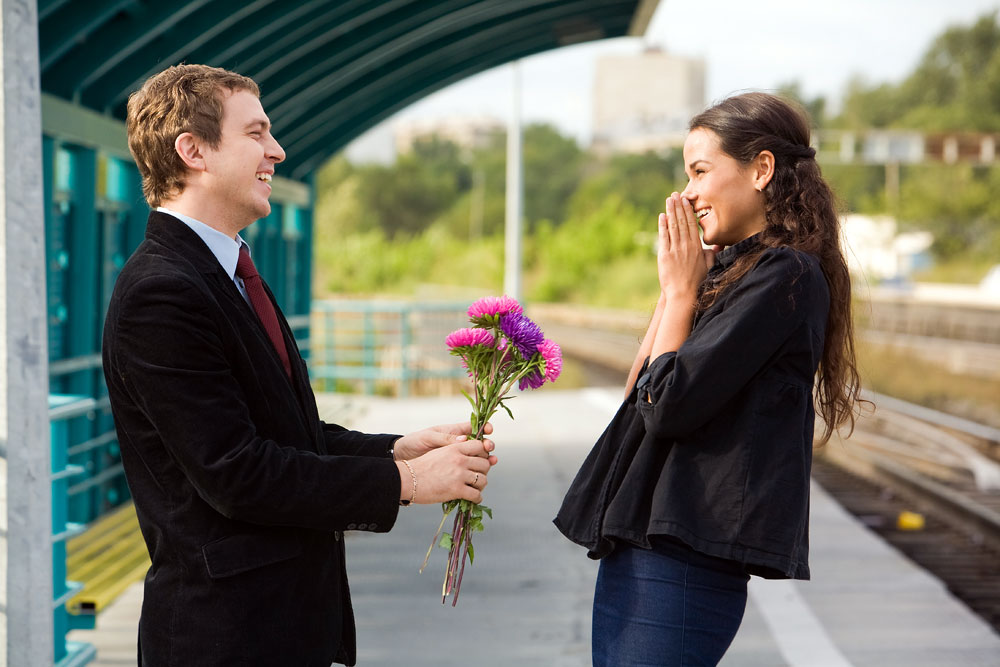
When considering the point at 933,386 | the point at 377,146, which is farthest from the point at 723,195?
the point at 377,146

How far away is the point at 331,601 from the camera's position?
248 cm

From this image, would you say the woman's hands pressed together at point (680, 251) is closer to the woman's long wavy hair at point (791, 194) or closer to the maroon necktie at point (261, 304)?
the woman's long wavy hair at point (791, 194)

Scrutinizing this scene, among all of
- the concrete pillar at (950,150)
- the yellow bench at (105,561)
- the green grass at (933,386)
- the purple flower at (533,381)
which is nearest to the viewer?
the purple flower at (533,381)

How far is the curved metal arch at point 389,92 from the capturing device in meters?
9.23

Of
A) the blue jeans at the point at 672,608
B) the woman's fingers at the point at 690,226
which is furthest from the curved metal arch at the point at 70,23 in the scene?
the blue jeans at the point at 672,608

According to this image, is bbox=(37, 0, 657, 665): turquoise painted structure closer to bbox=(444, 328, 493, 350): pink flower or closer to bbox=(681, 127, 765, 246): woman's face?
bbox=(444, 328, 493, 350): pink flower

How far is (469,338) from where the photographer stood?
279 cm

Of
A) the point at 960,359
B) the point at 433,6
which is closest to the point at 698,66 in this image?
the point at 960,359

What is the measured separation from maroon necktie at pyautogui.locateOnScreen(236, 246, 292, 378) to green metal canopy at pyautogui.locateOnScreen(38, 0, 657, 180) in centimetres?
287

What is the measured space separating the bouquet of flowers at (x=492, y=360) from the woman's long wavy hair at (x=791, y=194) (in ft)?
1.48

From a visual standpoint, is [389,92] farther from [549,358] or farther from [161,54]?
[549,358]

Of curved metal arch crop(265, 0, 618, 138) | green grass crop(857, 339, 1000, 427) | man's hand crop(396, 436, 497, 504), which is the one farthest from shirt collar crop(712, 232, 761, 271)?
green grass crop(857, 339, 1000, 427)

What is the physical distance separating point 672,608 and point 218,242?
121 centimetres

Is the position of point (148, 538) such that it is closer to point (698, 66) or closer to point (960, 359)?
point (960, 359)
